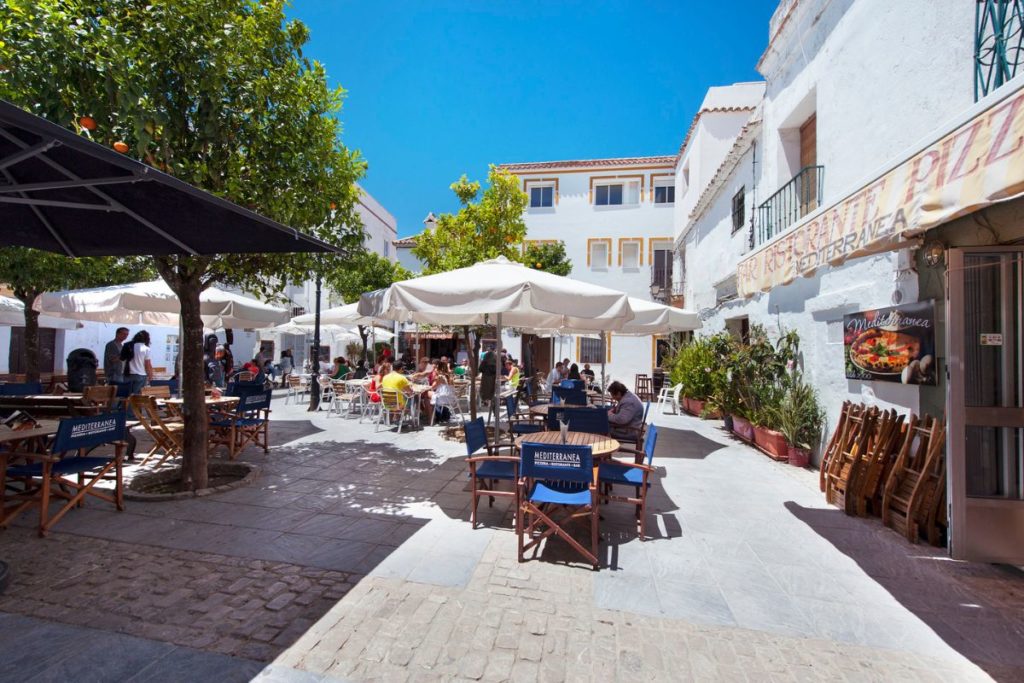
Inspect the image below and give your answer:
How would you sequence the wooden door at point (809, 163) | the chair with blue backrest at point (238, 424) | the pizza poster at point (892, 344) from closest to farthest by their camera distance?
1. the pizza poster at point (892, 344)
2. the chair with blue backrest at point (238, 424)
3. the wooden door at point (809, 163)

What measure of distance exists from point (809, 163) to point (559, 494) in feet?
23.6

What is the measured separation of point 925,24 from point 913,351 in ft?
10.4

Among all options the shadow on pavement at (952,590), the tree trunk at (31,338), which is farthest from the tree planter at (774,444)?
the tree trunk at (31,338)

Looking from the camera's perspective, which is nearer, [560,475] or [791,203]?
→ [560,475]

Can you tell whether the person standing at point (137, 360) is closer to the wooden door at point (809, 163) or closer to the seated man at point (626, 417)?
the seated man at point (626, 417)

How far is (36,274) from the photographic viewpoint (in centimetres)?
939

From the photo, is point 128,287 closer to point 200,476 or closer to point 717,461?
point 200,476

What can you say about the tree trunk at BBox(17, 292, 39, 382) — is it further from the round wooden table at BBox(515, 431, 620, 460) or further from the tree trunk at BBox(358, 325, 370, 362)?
the round wooden table at BBox(515, 431, 620, 460)

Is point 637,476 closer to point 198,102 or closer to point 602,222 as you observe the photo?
point 198,102

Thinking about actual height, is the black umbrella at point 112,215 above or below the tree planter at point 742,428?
above

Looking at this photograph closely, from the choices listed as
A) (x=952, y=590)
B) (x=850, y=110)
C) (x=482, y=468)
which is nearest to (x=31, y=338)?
(x=482, y=468)

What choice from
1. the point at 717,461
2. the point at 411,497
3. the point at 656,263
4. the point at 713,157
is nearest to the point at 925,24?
the point at 717,461

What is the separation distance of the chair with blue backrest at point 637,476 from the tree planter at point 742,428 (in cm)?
441

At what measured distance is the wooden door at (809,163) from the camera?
23.1ft
